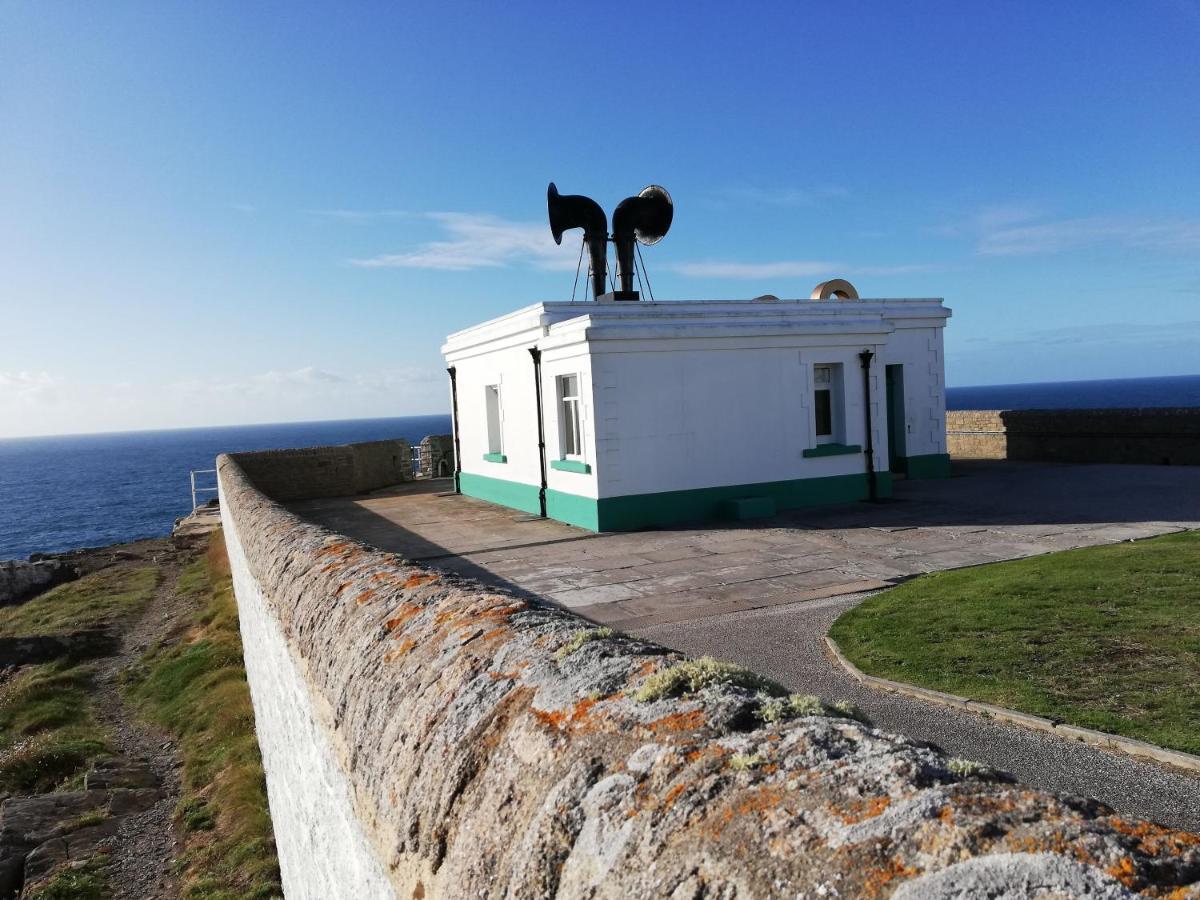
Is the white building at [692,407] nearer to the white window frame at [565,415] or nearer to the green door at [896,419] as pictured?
the white window frame at [565,415]

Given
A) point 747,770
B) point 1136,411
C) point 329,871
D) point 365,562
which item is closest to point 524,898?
point 747,770

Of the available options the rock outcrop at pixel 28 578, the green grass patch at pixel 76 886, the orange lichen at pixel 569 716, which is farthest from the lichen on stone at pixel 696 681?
the rock outcrop at pixel 28 578

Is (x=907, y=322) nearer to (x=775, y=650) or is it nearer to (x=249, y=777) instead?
(x=775, y=650)

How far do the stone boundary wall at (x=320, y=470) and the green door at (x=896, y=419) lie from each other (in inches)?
542

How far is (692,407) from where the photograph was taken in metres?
15.7

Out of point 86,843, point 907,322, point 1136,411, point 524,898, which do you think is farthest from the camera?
point 1136,411

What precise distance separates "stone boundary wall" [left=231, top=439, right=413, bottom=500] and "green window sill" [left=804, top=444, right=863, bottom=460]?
504 inches

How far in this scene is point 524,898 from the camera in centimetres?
167

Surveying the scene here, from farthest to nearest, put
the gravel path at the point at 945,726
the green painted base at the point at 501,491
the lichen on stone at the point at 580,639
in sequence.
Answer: the green painted base at the point at 501,491, the gravel path at the point at 945,726, the lichen on stone at the point at 580,639

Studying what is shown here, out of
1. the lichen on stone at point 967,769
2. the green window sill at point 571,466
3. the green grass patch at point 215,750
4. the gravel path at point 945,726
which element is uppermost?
the lichen on stone at point 967,769

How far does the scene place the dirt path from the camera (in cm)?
703

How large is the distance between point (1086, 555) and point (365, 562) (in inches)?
381

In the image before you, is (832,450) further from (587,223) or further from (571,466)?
(587,223)

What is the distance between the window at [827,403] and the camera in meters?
17.1
